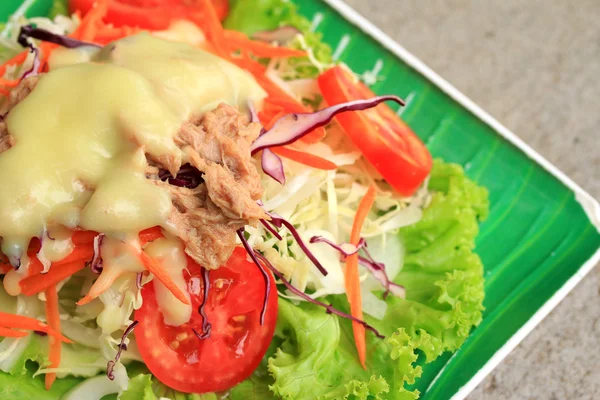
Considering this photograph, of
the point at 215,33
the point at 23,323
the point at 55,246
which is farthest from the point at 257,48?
the point at 23,323

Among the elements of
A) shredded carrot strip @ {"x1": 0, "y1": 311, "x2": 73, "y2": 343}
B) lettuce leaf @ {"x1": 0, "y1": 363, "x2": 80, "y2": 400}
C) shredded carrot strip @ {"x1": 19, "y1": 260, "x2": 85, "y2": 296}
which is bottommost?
lettuce leaf @ {"x1": 0, "y1": 363, "x2": 80, "y2": 400}

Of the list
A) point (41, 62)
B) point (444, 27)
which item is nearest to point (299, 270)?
Result: point (41, 62)

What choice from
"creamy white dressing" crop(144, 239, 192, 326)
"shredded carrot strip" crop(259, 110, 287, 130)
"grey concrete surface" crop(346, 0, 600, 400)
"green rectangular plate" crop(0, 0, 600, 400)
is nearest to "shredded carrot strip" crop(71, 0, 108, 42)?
"green rectangular plate" crop(0, 0, 600, 400)

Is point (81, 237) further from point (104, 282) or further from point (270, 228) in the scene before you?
point (270, 228)

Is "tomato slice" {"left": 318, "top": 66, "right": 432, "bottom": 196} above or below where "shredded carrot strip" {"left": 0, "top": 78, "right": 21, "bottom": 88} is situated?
above

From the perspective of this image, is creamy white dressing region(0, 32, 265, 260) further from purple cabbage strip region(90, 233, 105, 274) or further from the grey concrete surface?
the grey concrete surface

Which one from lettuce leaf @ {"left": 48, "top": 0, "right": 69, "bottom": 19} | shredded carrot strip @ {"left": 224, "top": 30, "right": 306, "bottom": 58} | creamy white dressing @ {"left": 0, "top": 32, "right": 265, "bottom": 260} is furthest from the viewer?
lettuce leaf @ {"left": 48, "top": 0, "right": 69, "bottom": 19}

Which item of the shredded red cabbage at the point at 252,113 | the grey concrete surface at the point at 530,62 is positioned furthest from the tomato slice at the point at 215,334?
the grey concrete surface at the point at 530,62
